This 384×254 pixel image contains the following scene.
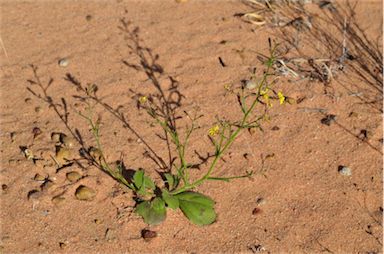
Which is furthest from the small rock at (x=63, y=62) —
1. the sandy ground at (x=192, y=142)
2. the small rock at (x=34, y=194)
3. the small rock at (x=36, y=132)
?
the small rock at (x=34, y=194)

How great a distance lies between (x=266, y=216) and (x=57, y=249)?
3.64 ft

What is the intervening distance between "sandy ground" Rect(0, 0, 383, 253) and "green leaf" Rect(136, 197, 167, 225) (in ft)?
0.18

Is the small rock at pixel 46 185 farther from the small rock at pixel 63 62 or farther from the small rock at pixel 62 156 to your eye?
the small rock at pixel 63 62

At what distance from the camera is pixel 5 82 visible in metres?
3.60

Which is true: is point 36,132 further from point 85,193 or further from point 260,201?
point 260,201

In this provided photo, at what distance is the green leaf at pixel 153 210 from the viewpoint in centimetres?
270

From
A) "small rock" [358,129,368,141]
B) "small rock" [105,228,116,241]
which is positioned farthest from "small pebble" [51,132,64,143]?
"small rock" [358,129,368,141]

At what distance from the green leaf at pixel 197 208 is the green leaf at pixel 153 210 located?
106 millimetres

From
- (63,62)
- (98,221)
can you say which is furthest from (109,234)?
(63,62)

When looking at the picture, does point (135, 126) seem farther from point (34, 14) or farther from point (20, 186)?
point (34, 14)

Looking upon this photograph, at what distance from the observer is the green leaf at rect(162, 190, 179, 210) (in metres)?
2.72

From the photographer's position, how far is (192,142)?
124 inches

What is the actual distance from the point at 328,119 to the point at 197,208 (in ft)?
3.70

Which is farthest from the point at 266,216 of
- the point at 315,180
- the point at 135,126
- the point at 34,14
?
the point at 34,14
